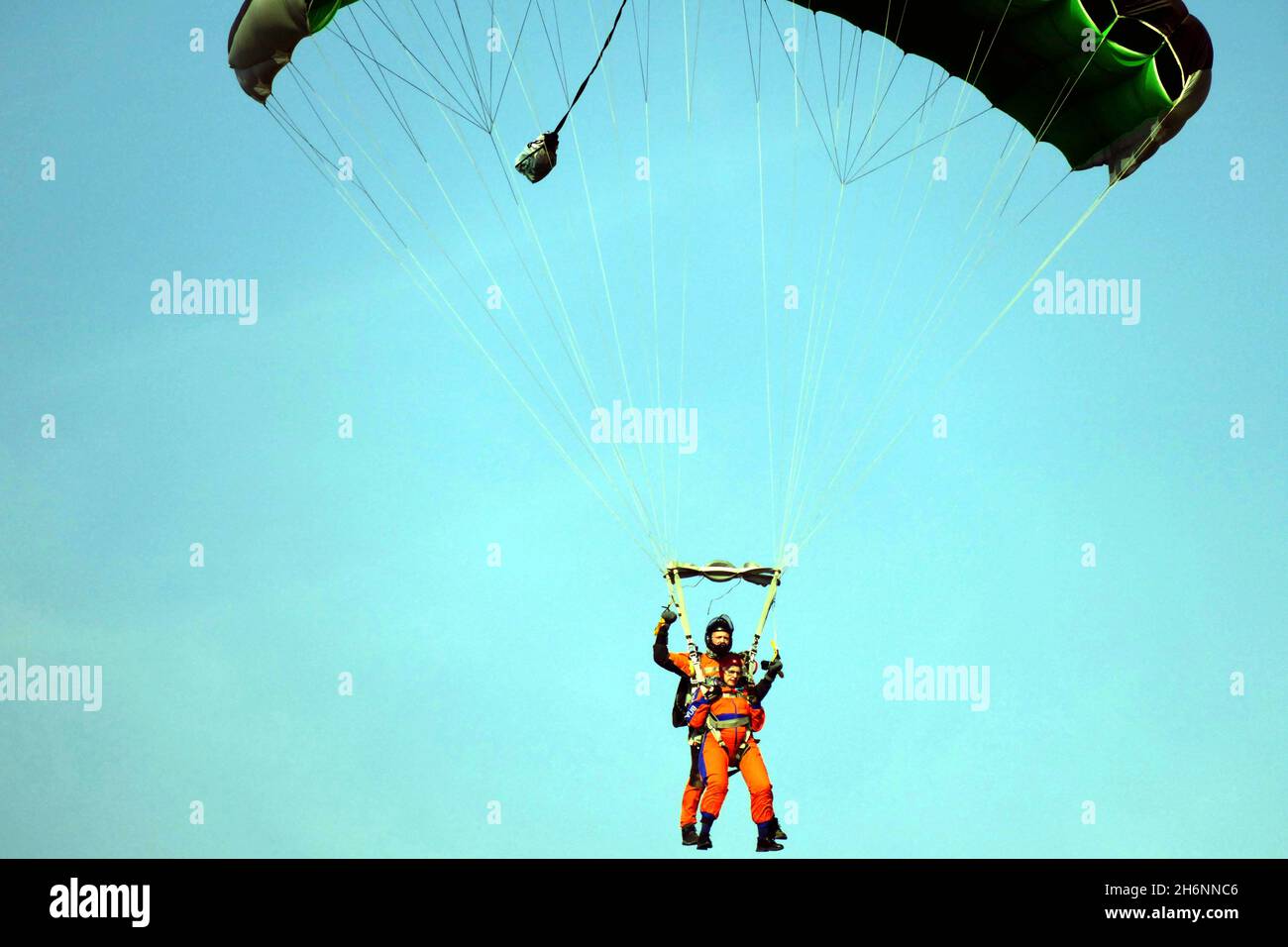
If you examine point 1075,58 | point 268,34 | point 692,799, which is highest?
point 268,34

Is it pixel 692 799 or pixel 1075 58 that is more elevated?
pixel 1075 58

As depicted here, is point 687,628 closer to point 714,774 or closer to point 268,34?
point 714,774

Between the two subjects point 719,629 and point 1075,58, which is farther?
point 1075,58

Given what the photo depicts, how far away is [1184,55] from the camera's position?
18.7 m

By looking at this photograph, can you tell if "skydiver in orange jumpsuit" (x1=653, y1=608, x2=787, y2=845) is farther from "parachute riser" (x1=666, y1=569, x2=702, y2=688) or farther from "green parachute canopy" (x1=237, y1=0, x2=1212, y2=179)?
"green parachute canopy" (x1=237, y1=0, x2=1212, y2=179)

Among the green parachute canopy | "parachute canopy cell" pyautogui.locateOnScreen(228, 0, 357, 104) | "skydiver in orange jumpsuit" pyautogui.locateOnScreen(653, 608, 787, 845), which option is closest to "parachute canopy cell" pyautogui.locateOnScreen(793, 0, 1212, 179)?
the green parachute canopy

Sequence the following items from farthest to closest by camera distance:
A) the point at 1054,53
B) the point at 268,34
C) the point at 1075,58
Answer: the point at 1054,53, the point at 1075,58, the point at 268,34

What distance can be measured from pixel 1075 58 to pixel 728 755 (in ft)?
25.1

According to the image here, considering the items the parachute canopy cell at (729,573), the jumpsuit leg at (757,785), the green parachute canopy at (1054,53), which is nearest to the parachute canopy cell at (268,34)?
the green parachute canopy at (1054,53)

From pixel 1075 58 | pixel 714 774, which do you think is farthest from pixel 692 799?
pixel 1075 58

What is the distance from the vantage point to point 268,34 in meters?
18.9
